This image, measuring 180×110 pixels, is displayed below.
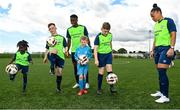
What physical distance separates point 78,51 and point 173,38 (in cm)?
314

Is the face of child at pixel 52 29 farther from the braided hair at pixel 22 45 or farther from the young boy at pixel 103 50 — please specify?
the young boy at pixel 103 50

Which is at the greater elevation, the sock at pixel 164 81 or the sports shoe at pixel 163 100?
the sock at pixel 164 81

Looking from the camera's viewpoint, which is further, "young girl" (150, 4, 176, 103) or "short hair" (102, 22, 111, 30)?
"short hair" (102, 22, 111, 30)

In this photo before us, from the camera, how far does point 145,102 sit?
9.06 meters

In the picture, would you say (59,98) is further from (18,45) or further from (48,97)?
(18,45)

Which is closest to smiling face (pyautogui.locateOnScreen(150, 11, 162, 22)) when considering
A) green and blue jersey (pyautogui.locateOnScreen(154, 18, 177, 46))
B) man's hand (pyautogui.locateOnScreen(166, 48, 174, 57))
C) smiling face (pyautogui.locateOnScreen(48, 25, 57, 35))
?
green and blue jersey (pyautogui.locateOnScreen(154, 18, 177, 46))

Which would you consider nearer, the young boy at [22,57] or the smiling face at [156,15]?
the smiling face at [156,15]

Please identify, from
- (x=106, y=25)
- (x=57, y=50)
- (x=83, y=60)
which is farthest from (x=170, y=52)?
(x=57, y=50)

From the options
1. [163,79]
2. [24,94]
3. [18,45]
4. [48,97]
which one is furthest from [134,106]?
[18,45]

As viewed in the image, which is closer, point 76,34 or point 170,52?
point 170,52

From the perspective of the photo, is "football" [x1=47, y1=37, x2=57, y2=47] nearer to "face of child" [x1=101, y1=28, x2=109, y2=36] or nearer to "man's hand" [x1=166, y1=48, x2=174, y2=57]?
"face of child" [x1=101, y1=28, x2=109, y2=36]

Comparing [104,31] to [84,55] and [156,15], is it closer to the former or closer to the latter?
[84,55]

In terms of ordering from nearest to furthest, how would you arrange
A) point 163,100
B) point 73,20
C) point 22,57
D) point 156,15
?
point 163,100 → point 156,15 → point 22,57 → point 73,20

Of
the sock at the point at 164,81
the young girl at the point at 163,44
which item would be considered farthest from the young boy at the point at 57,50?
the sock at the point at 164,81
